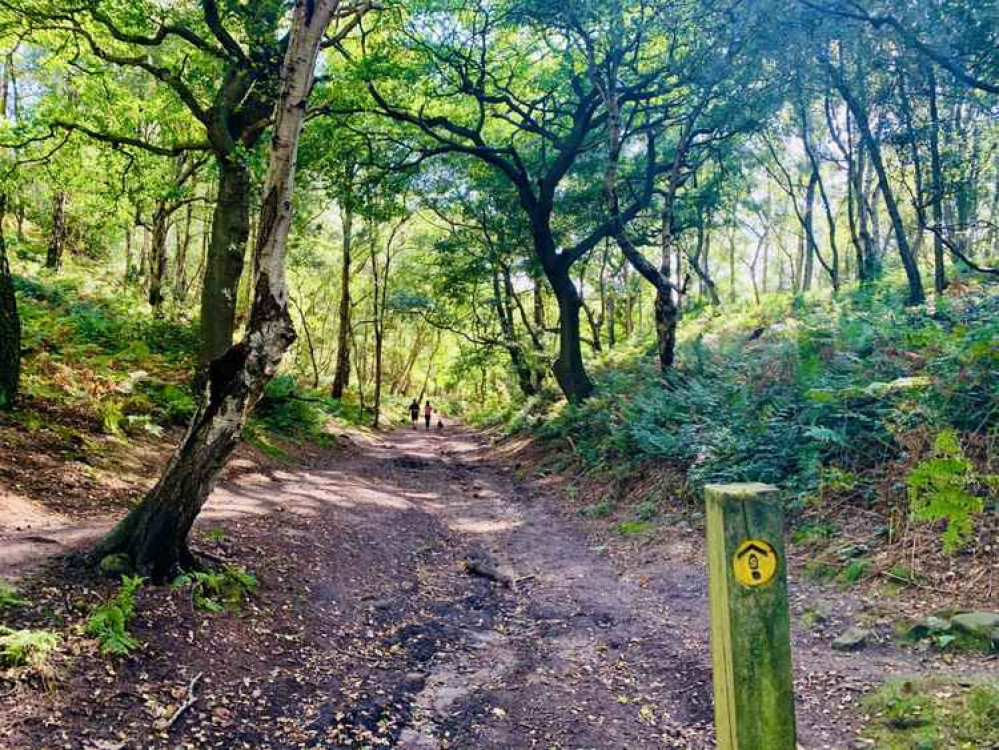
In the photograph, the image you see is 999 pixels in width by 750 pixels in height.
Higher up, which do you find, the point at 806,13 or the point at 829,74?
the point at 829,74

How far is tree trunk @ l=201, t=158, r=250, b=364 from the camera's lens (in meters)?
12.2

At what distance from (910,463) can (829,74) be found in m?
11.4

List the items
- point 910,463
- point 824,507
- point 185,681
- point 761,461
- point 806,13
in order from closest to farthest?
point 185,681, point 910,463, point 824,507, point 761,461, point 806,13

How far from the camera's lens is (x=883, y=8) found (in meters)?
9.21

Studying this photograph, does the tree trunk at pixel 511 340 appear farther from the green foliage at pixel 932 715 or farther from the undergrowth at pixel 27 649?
the undergrowth at pixel 27 649

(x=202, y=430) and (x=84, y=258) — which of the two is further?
(x=84, y=258)

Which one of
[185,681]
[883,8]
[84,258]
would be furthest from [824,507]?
[84,258]

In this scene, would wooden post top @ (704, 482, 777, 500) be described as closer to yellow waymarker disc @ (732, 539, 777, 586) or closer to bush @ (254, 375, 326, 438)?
yellow waymarker disc @ (732, 539, 777, 586)

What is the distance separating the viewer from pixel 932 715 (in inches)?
139

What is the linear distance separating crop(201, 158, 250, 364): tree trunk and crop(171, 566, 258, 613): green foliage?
7865 millimetres

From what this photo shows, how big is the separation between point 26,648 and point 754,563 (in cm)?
388

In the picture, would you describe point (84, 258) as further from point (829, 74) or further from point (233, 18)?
point (829, 74)

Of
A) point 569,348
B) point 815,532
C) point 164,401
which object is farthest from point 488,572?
point 569,348

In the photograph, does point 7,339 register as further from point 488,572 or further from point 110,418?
point 488,572
